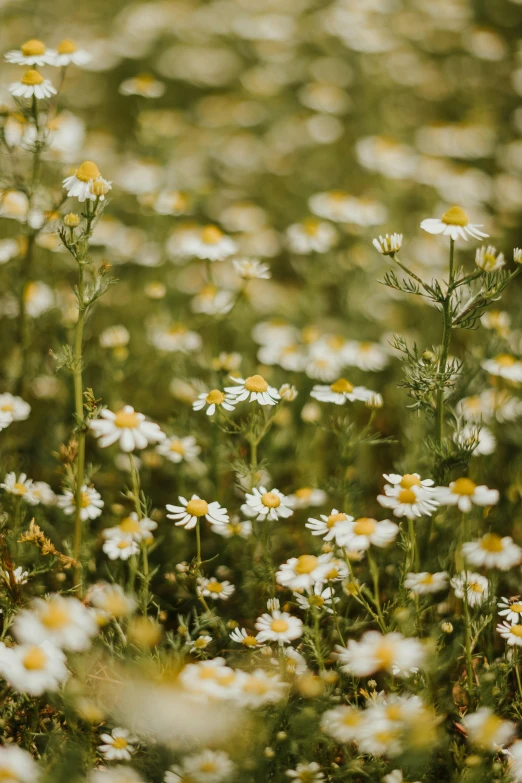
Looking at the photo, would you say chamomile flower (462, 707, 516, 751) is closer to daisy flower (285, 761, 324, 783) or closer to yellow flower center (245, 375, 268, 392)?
daisy flower (285, 761, 324, 783)

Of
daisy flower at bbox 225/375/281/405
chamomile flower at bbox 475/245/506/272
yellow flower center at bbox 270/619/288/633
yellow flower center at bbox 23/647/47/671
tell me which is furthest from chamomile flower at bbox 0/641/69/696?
chamomile flower at bbox 475/245/506/272

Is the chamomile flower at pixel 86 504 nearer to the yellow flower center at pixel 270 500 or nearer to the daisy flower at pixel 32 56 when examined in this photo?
the yellow flower center at pixel 270 500

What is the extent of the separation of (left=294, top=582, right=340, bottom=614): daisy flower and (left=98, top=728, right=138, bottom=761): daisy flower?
0.60m

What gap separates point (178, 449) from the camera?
8.67 feet

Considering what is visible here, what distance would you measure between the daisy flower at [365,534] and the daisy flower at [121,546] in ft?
2.21

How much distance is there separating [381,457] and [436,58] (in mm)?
4775

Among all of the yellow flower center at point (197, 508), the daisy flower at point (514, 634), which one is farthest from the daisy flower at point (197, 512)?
the daisy flower at point (514, 634)

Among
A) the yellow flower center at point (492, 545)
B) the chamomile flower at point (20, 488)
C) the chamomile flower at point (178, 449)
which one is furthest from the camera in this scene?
the chamomile flower at point (178, 449)

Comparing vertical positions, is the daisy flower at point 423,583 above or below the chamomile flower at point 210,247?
Answer: below

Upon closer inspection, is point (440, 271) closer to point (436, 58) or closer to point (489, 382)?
point (489, 382)

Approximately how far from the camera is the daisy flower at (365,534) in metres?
1.92

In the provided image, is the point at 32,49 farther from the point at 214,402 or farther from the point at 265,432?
the point at 265,432

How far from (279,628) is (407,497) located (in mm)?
535

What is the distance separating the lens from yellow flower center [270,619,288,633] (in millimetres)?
1997
